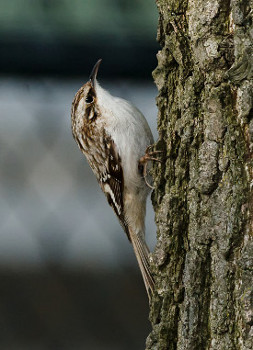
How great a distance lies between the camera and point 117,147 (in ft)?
9.44

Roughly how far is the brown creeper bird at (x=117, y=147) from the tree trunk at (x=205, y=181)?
2.75 feet

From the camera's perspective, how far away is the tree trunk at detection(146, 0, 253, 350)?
64.7 inches

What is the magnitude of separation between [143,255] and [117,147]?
1.56 ft

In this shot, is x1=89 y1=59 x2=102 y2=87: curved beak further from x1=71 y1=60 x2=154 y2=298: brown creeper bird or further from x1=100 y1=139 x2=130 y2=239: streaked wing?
x1=100 y1=139 x2=130 y2=239: streaked wing

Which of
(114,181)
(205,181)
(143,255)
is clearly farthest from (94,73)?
(205,181)

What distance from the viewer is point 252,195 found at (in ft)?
5.35

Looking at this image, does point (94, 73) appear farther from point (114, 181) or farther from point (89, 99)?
point (114, 181)

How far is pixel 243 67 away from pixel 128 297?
8.15 feet

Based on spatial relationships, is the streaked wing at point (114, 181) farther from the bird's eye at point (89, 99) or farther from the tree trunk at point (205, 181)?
the tree trunk at point (205, 181)

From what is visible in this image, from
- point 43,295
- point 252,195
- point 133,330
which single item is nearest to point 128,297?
point 133,330

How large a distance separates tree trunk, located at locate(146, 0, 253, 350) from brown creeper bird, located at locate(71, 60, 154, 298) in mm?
839

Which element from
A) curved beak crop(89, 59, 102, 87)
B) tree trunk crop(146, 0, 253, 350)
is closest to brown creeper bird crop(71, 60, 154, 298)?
curved beak crop(89, 59, 102, 87)

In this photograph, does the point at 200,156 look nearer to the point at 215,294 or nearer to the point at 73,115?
the point at 215,294

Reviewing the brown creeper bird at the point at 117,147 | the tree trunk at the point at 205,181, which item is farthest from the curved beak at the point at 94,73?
the tree trunk at the point at 205,181
